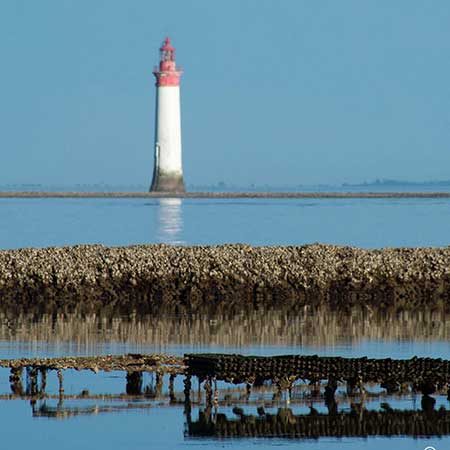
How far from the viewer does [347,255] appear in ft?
140

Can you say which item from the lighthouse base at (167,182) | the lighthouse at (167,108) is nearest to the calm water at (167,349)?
the lighthouse at (167,108)

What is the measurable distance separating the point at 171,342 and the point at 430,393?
8.82 meters

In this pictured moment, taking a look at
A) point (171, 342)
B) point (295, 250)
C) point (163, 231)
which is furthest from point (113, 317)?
point (163, 231)

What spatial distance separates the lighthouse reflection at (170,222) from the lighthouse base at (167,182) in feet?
6.44

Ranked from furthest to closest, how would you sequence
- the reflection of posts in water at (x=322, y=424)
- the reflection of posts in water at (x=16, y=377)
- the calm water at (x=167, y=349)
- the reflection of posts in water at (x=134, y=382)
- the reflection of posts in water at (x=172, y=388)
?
the reflection of posts in water at (x=16, y=377) < the reflection of posts in water at (x=134, y=382) < the reflection of posts in water at (x=172, y=388) < the reflection of posts in water at (x=322, y=424) < the calm water at (x=167, y=349)

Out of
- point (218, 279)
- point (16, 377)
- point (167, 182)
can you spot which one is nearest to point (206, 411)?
point (16, 377)

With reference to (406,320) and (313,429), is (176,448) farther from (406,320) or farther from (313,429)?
(406,320)

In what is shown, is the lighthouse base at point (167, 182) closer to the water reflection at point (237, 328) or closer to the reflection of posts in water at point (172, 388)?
the water reflection at point (237, 328)

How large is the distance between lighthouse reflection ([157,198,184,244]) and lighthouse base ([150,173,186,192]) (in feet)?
6.44

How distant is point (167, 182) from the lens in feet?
343

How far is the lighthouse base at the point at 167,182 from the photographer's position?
340 ft

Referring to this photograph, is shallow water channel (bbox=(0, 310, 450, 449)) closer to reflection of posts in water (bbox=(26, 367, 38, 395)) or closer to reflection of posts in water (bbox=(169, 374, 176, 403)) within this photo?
reflection of posts in water (bbox=(169, 374, 176, 403))

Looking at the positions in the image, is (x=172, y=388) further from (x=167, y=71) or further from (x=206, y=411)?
(x=167, y=71)

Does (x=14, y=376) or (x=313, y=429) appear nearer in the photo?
(x=313, y=429)
